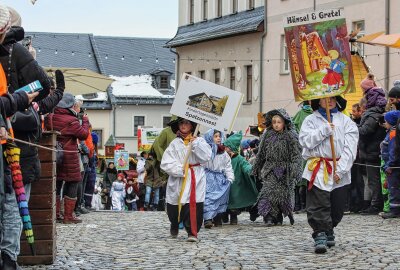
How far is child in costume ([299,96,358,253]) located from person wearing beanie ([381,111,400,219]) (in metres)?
5.04

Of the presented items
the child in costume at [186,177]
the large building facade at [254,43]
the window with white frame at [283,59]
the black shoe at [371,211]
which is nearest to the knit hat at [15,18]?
the child in costume at [186,177]

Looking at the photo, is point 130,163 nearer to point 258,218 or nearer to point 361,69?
point 361,69

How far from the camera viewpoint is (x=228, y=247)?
12.9 metres

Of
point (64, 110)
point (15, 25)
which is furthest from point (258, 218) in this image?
point (15, 25)

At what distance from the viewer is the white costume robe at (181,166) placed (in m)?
14.2

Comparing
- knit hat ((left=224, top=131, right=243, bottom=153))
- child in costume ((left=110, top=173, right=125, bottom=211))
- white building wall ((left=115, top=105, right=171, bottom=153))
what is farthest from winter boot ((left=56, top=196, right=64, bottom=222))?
white building wall ((left=115, top=105, right=171, bottom=153))

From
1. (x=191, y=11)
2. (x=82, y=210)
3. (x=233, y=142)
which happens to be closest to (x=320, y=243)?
(x=233, y=142)

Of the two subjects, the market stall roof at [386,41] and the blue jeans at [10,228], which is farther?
the market stall roof at [386,41]

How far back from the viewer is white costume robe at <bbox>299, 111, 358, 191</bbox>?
12328 millimetres

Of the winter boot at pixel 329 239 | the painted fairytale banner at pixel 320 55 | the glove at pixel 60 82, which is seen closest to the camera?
the glove at pixel 60 82

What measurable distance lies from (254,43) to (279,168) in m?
38.6

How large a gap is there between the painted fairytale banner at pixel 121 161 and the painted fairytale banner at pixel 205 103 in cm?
3197

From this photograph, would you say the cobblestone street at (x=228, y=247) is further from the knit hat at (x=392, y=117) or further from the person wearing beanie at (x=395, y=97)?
the person wearing beanie at (x=395, y=97)

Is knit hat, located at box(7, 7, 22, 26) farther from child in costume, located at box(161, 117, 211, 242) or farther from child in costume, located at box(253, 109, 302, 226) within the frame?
child in costume, located at box(253, 109, 302, 226)
